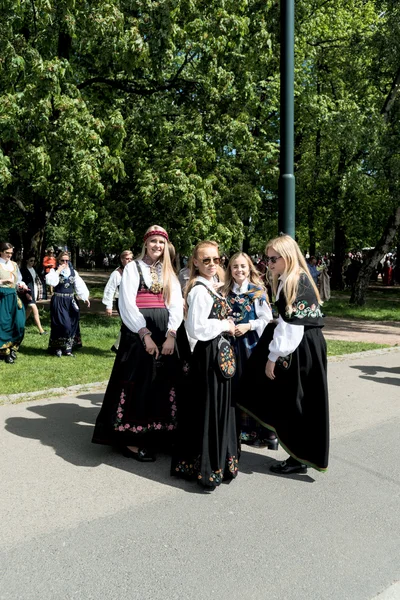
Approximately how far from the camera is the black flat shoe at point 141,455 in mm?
4551

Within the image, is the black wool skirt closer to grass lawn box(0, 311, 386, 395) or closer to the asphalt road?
the asphalt road

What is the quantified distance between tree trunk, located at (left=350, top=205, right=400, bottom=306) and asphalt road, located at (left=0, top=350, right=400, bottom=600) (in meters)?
14.4

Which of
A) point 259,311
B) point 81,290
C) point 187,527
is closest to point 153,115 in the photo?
point 81,290

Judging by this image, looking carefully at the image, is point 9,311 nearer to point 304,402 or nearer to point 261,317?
point 261,317

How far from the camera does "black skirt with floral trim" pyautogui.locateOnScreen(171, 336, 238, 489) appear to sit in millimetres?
4020

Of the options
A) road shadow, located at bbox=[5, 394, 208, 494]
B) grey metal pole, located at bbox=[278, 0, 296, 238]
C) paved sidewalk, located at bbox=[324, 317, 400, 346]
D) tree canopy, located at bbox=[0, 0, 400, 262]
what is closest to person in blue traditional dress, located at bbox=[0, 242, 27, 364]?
tree canopy, located at bbox=[0, 0, 400, 262]

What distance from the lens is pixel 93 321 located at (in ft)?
45.5

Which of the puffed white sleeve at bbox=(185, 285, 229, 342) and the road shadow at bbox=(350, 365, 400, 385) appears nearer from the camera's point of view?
the puffed white sleeve at bbox=(185, 285, 229, 342)

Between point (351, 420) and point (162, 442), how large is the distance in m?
2.28

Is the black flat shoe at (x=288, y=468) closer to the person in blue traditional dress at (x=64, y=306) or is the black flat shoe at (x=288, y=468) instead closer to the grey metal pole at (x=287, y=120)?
the grey metal pole at (x=287, y=120)

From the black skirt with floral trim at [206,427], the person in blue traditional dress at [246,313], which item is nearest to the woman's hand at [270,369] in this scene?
the black skirt with floral trim at [206,427]

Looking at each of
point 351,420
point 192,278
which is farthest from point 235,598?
point 351,420

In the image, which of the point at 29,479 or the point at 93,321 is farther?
the point at 93,321

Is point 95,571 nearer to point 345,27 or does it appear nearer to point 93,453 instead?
point 93,453
